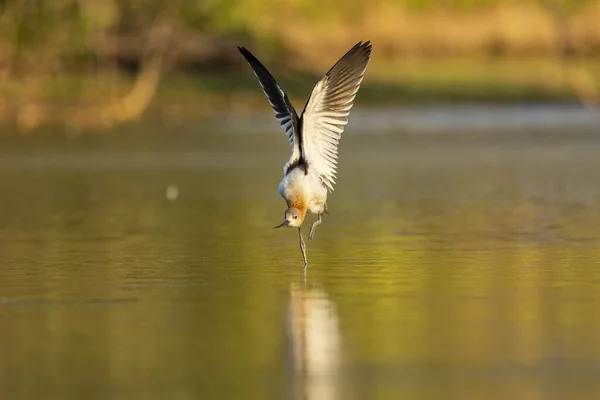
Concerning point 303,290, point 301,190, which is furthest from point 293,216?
point 303,290

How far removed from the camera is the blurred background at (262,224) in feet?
31.2

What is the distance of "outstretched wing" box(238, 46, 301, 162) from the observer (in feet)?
47.6

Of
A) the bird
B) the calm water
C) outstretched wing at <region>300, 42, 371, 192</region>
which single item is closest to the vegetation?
the calm water

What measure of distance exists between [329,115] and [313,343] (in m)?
5.04

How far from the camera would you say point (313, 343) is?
1020 cm

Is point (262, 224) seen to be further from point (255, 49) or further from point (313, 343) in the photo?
point (255, 49)

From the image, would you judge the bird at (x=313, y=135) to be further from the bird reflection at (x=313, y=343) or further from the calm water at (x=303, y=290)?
the bird reflection at (x=313, y=343)

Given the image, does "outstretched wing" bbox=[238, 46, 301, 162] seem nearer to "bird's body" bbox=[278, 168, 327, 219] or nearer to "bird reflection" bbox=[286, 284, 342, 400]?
"bird's body" bbox=[278, 168, 327, 219]

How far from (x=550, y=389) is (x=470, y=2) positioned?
1875 inches

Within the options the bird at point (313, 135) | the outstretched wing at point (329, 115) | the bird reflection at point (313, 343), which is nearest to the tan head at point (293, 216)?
the bird at point (313, 135)

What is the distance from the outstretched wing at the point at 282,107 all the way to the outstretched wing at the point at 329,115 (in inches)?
3.0

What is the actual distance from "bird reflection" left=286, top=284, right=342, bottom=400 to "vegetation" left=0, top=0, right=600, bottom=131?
94.2 ft

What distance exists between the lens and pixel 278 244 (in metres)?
16.6

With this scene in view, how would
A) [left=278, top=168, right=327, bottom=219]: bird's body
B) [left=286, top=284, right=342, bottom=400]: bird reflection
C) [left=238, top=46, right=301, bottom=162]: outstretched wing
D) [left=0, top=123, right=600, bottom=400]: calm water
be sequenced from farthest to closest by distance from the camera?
[left=238, top=46, right=301, bottom=162]: outstretched wing → [left=278, top=168, right=327, bottom=219]: bird's body → [left=0, top=123, right=600, bottom=400]: calm water → [left=286, top=284, right=342, bottom=400]: bird reflection
